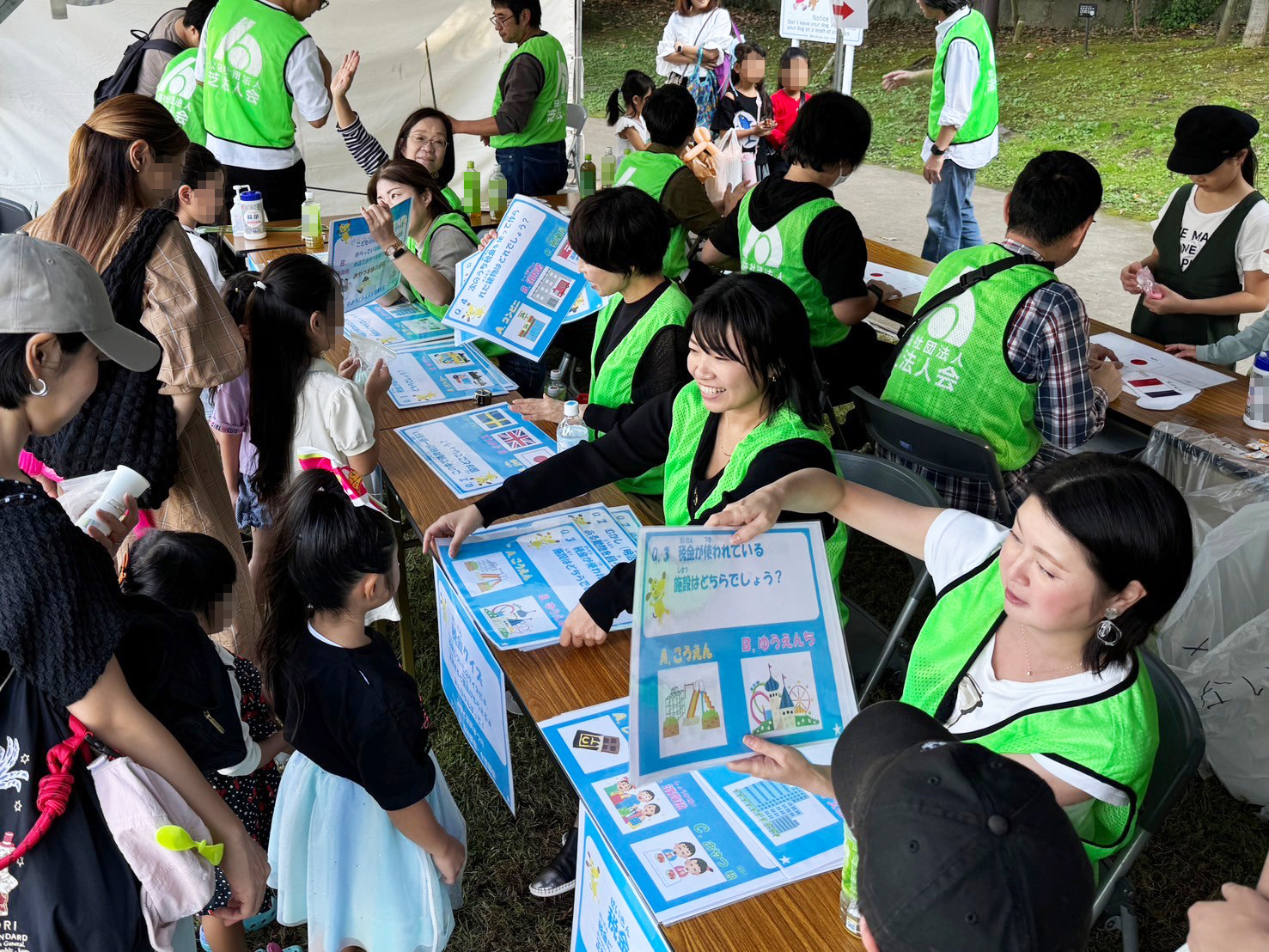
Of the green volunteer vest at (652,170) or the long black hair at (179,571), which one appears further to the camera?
the green volunteer vest at (652,170)

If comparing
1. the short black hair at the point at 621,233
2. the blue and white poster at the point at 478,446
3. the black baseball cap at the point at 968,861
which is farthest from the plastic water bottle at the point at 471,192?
the black baseball cap at the point at 968,861

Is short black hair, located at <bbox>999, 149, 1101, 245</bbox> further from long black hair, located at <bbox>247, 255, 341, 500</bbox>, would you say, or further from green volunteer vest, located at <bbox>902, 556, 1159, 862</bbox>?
long black hair, located at <bbox>247, 255, 341, 500</bbox>

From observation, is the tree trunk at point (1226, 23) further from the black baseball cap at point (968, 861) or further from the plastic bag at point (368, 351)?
the black baseball cap at point (968, 861)

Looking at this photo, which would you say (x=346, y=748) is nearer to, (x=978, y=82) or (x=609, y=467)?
(x=609, y=467)

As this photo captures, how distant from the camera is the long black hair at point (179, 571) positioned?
73.2 inches

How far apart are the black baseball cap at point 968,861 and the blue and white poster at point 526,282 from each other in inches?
94.7

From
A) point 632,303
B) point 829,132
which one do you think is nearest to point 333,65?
point 829,132

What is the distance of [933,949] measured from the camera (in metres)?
0.76

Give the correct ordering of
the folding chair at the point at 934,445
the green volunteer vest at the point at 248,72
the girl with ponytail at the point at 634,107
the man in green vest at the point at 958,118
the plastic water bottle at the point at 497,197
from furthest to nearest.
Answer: the girl with ponytail at the point at 634,107 < the man in green vest at the point at 958,118 < the plastic water bottle at the point at 497,197 < the green volunteer vest at the point at 248,72 < the folding chair at the point at 934,445

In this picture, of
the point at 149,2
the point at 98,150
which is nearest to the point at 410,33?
the point at 149,2

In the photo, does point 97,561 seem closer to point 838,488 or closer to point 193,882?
point 193,882

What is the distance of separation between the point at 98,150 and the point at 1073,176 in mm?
2472

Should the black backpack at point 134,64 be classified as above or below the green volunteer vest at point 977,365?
above

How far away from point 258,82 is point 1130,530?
167 inches
